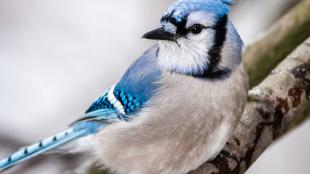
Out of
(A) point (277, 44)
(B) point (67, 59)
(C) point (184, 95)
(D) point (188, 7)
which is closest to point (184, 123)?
(C) point (184, 95)

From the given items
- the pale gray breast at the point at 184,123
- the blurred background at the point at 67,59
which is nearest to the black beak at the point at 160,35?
the pale gray breast at the point at 184,123

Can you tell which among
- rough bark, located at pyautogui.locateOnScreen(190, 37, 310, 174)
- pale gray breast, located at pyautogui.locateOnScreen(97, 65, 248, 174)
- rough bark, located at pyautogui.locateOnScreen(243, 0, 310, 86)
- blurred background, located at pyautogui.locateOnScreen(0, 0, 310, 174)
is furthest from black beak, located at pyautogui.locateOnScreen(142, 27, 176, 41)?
blurred background, located at pyautogui.locateOnScreen(0, 0, 310, 174)

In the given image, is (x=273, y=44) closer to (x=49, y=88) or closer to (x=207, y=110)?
(x=207, y=110)

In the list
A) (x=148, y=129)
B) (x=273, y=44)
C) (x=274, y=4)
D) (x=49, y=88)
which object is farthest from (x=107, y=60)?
(x=148, y=129)

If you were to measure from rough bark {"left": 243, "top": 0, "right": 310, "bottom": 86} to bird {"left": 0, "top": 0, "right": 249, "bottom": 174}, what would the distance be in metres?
0.42

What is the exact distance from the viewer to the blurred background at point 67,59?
13.7 feet

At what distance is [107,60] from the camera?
14.0 feet

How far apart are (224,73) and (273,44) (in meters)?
0.54

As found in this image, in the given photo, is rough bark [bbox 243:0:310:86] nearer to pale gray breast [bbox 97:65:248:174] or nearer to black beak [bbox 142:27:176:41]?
pale gray breast [bbox 97:65:248:174]

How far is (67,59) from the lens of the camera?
14.3 feet

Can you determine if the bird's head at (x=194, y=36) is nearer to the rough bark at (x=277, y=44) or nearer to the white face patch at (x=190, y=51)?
the white face patch at (x=190, y=51)

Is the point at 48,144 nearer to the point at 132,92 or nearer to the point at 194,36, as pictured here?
the point at 132,92

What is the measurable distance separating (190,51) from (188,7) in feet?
0.56

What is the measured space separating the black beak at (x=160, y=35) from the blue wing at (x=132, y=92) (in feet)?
0.52
